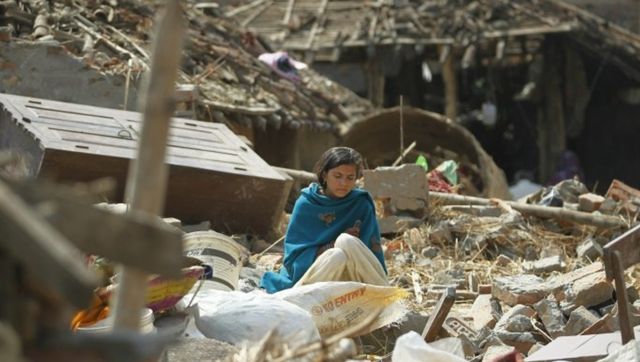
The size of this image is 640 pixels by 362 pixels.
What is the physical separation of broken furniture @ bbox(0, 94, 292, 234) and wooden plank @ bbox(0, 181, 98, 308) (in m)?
5.68

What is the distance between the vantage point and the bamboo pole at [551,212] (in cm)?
1007

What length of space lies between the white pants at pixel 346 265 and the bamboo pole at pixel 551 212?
3752 millimetres

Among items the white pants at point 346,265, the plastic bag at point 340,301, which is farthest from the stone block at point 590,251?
the plastic bag at point 340,301

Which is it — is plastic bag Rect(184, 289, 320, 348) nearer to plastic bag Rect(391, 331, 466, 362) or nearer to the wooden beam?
plastic bag Rect(391, 331, 466, 362)

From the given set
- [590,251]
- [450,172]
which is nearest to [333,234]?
[590,251]

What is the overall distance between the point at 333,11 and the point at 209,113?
8.60 metres

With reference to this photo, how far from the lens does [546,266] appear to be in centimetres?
854

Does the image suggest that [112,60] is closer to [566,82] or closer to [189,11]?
[189,11]

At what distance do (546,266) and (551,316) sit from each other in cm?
203

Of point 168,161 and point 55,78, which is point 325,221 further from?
point 55,78

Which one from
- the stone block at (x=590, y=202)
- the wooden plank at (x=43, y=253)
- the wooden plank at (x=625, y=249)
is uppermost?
the wooden plank at (x=43, y=253)

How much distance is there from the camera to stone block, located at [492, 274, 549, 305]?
710 cm

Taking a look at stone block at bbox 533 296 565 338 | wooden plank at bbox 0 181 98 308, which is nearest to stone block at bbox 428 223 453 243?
stone block at bbox 533 296 565 338

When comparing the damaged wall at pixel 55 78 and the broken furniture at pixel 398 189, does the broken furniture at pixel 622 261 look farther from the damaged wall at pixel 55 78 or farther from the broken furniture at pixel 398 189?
the damaged wall at pixel 55 78
